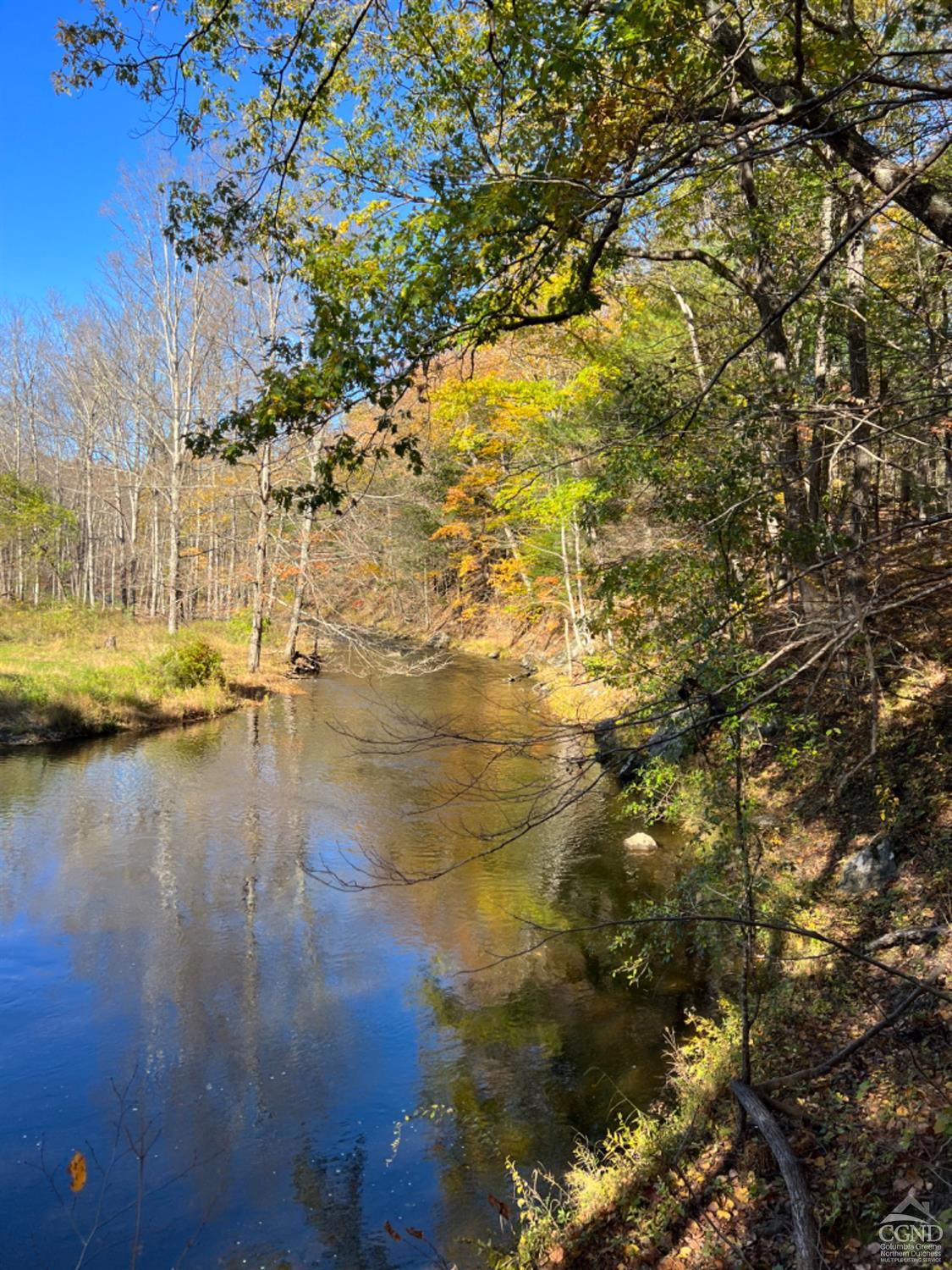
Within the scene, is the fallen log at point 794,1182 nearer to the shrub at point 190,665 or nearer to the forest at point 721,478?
the forest at point 721,478

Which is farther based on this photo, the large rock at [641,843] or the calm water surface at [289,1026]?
the large rock at [641,843]

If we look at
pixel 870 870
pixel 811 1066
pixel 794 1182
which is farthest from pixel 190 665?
pixel 794 1182

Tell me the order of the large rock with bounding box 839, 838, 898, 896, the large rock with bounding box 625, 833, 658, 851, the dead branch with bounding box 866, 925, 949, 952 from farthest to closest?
the large rock with bounding box 625, 833, 658, 851 → the large rock with bounding box 839, 838, 898, 896 → the dead branch with bounding box 866, 925, 949, 952

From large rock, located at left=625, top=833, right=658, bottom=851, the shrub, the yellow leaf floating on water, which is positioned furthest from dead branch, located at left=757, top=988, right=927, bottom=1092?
the shrub

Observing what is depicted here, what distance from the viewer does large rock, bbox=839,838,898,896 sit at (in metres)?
8.17

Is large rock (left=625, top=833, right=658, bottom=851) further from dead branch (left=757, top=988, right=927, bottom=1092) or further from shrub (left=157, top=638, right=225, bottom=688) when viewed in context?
shrub (left=157, top=638, right=225, bottom=688)

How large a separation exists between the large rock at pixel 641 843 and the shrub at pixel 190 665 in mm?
13107

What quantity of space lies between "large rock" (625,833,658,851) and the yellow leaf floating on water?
7.82 meters

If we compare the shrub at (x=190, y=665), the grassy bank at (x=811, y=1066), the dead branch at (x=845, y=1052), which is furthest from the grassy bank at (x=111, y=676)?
the dead branch at (x=845, y=1052)

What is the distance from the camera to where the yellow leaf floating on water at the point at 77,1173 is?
5.55 m

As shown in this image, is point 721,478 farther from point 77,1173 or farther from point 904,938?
point 77,1173

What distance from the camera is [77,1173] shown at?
220 inches

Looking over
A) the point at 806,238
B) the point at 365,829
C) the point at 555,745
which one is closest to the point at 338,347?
the point at 365,829

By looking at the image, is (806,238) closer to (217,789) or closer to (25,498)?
(217,789)
